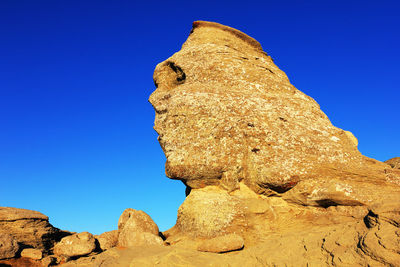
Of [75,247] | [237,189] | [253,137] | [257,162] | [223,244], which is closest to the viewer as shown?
[223,244]

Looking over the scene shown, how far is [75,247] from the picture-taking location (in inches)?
444

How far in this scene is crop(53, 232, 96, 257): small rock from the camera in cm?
1123

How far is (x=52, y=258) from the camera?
1107 centimetres

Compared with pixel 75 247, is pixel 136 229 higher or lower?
higher

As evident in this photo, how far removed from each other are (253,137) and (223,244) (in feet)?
15.8

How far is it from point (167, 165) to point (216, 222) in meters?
3.75

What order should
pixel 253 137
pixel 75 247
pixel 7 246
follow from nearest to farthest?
pixel 7 246 < pixel 75 247 < pixel 253 137

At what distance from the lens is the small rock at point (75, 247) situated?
11.2m

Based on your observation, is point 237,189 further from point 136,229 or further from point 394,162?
point 394,162

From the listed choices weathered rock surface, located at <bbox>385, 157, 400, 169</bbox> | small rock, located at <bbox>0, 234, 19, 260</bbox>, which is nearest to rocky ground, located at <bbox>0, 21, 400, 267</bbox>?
small rock, located at <bbox>0, 234, 19, 260</bbox>

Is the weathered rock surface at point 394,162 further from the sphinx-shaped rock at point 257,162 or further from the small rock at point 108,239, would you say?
the small rock at point 108,239

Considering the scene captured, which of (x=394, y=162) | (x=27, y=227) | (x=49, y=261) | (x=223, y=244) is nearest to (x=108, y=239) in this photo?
(x=49, y=261)

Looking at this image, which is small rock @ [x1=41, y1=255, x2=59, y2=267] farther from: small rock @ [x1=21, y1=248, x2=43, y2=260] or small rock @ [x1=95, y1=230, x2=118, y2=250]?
small rock @ [x1=95, y1=230, x2=118, y2=250]

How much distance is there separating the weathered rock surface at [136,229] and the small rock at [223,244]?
260 centimetres
